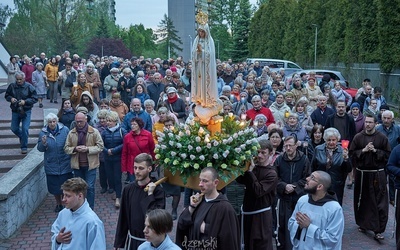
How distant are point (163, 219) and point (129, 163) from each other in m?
5.36

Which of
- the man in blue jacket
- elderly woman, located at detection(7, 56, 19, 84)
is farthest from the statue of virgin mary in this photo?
elderly woman, located at detection(7, 56, 19, 84)

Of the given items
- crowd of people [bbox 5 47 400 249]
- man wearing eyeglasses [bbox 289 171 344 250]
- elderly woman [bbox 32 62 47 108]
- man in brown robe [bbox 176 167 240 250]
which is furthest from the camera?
elderly woman [bbox 32 62 47 108]

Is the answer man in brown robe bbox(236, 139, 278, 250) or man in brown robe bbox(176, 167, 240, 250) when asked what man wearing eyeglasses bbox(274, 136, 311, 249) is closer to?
man in brown robe bbox(236, 139, 278, 250)

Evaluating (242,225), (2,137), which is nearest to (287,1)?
(2,137)

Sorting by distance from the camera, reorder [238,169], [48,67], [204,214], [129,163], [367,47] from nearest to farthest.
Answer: [204,214] < [238,169] < [129,163] < [48,67] < [367,47]

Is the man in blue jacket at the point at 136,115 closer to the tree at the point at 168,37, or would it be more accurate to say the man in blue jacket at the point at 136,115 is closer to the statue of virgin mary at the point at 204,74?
the statue of virgin mary at the point at 204,74

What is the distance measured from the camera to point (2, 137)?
13.3 metres

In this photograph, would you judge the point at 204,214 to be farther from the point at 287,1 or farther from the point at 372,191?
the point at 287,1

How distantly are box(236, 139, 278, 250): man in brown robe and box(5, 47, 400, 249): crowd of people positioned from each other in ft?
0.04

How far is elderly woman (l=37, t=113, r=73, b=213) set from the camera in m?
9.23

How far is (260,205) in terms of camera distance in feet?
21.2

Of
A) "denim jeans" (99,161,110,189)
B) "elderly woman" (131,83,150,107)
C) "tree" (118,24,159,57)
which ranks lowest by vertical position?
"denim jeans" (99,161,110,189)

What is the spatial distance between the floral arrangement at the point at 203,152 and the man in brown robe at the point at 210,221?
626 mm

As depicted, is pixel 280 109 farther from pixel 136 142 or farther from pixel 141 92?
pixel 136 142
